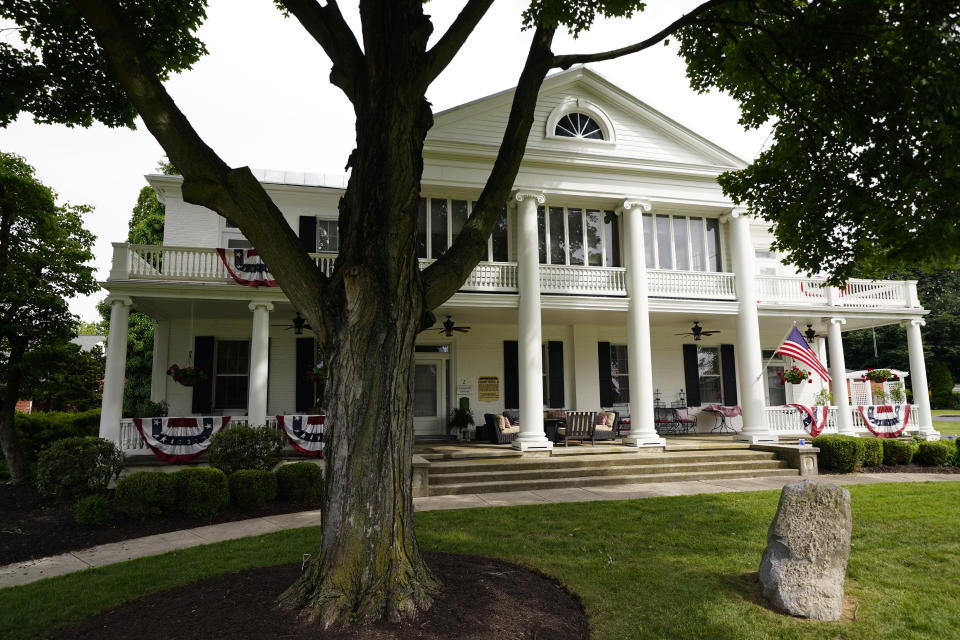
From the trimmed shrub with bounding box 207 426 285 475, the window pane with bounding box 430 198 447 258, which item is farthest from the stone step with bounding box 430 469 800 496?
the window pane with bounding box 430 198 447 258

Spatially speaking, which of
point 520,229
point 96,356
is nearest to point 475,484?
point 520,229

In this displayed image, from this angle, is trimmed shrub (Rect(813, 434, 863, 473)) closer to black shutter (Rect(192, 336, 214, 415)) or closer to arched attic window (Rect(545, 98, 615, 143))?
arched attic window (Rect(545, 98, 615, 143))

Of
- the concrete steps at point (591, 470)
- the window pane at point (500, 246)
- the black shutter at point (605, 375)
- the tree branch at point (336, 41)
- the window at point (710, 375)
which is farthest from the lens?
the window at point (710, 375)

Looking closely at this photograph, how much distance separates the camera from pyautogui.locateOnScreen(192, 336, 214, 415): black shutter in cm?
1443

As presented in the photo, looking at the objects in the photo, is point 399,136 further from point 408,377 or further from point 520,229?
point 520,229

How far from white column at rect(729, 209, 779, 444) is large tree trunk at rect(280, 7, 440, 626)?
1167cm

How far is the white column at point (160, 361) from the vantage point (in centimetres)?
1459

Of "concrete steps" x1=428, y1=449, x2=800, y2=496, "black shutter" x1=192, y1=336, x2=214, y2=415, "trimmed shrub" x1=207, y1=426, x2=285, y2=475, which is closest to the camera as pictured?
"trimmed shrub" x1=207, y1=426, x2=285, y2=475

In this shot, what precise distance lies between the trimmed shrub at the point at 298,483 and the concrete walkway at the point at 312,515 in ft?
2.33

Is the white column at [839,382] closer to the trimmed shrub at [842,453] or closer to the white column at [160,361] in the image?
the trimmed shrub at [842,453]

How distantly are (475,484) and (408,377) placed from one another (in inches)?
257

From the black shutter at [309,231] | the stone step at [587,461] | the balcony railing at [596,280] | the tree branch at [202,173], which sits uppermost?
the black shutter at [309,231]

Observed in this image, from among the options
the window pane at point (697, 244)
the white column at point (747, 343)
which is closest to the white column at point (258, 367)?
the window pane at point (697, 244)

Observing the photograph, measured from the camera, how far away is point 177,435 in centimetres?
1194
